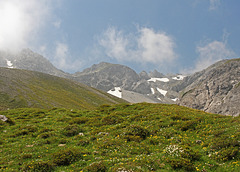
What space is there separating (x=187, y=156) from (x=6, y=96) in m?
112

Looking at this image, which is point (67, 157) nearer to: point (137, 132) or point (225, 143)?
point (137, 132)

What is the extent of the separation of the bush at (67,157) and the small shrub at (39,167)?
80cm

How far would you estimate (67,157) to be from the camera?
1433 cm

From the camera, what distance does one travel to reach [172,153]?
13570 millimetres

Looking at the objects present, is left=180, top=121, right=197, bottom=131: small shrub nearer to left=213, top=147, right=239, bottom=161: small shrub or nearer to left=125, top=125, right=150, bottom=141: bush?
left=125, top=125, right=150, bottom=141: bush

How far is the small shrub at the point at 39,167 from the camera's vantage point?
12758mm

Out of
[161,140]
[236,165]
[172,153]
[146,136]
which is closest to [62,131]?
[146,136]

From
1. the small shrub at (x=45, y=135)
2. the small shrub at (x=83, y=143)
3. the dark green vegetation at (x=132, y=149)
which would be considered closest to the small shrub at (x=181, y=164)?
the dark green vegetation at (x=132, y=149)

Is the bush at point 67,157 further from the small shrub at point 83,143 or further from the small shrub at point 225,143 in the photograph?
the small shrub at point 225,143

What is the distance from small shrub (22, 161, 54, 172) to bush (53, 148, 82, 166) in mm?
805

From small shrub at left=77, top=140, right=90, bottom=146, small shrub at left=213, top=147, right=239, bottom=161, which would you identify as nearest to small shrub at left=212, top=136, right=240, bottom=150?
small shrub at left=213, top=147, right=239, bottom=161

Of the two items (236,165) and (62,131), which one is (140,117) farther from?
(236,165)

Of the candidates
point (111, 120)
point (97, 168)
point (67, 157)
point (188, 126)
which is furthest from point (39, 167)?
point (188, 126)

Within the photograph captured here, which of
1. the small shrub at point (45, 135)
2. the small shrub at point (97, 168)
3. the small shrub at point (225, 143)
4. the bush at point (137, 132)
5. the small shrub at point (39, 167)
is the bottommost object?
the small shrub at point (39, 167)
